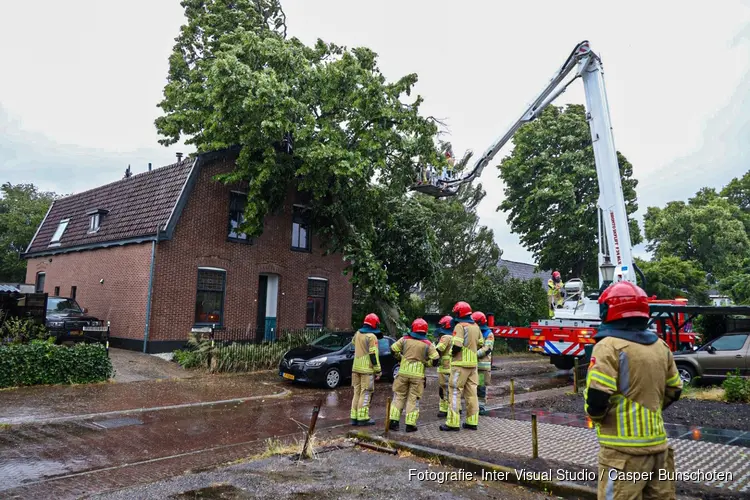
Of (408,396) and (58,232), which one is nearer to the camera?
(408,396)

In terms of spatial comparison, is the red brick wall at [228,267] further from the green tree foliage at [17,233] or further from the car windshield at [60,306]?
the green tree foliage at [17,233]

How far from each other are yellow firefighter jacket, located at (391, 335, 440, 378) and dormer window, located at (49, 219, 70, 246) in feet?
60.9

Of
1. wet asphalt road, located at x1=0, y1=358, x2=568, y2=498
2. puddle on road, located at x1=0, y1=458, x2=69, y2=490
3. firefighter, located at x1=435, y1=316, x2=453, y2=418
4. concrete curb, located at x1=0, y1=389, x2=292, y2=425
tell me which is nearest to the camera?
puddle on road, located at x1=0, y1=458, x2=69, y2=490

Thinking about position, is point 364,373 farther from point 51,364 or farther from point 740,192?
point 740,192

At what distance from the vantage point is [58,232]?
861 inches

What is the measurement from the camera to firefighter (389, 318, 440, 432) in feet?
26.8

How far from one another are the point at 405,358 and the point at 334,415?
249 centimetres

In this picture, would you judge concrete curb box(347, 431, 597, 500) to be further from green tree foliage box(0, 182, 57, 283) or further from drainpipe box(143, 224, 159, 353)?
green tree foliage box(0, 182, 57, 283)

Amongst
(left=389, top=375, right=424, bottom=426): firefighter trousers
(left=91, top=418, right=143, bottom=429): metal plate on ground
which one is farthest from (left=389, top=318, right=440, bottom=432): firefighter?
(left=91, top=418, right=143, bottom=429): metal plate on ground

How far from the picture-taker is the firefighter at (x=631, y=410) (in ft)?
10.9

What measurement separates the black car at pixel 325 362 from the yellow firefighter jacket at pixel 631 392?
1002 centimetres

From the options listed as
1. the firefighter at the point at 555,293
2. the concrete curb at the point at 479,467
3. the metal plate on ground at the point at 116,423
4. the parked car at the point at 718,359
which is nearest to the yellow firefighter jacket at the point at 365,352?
the concrete curb at the point at 479,467

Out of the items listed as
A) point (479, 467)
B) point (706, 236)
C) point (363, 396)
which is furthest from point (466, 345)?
point (706, 236)

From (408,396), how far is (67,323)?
1077 cm
